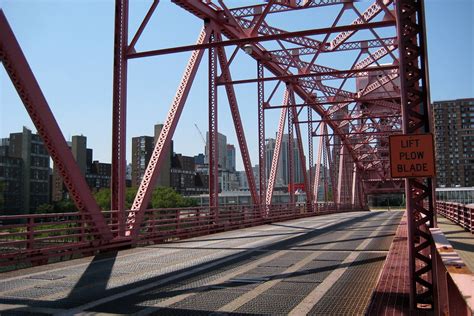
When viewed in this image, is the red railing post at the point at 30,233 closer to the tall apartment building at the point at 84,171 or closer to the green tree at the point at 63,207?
the green tree at the point at 63,207

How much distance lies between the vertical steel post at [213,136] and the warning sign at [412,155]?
14970 millimetres

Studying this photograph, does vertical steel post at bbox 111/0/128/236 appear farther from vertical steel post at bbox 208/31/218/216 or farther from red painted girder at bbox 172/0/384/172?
vertical steel post at bbox 208/31/218/216

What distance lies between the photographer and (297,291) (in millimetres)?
7711

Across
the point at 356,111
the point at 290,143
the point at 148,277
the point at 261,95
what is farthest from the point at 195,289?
the point at 356,111

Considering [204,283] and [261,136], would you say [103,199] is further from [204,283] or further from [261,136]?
[204,283]

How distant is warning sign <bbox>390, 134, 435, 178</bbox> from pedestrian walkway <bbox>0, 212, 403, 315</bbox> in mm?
1996

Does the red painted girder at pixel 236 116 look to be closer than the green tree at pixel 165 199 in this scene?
Yes

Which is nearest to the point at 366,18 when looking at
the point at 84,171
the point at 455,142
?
the point at 84,171

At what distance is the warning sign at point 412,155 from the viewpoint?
6.05 meters

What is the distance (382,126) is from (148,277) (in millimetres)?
42242

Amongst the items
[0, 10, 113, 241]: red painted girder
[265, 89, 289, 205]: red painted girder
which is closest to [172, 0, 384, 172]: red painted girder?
[265, 89, 289, 205]: red painted girder

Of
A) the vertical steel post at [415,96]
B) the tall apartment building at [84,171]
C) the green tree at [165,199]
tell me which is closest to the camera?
the vertical steel post at [415,96]

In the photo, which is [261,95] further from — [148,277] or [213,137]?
[148,277]

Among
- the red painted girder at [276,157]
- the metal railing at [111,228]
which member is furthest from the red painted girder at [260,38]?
the red painted girder at [276,157]
